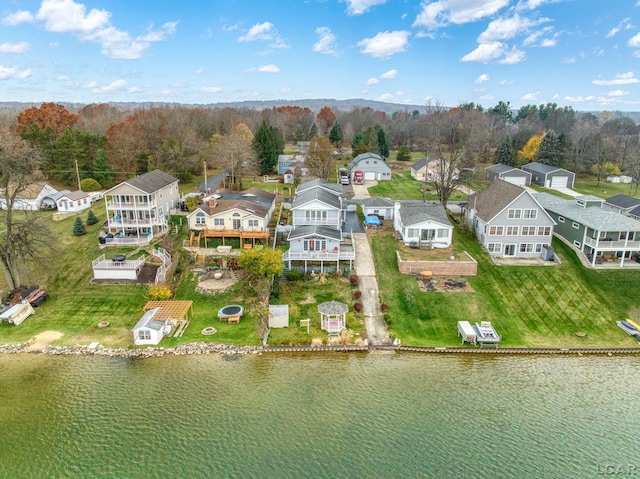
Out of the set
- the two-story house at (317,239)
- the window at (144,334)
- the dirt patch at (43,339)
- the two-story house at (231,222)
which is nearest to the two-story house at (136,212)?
the two-story house at (231,222)

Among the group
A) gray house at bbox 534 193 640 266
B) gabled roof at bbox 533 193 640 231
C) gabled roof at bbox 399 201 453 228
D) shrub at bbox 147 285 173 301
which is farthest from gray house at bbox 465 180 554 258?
shrub at bbox 147 285 173 301

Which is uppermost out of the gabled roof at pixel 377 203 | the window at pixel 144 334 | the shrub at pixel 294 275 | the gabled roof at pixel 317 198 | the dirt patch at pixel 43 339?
the gabled roof at pixel 317 198

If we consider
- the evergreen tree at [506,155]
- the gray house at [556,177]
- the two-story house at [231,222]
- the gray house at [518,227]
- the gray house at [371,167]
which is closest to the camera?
the gray house at [518,227]

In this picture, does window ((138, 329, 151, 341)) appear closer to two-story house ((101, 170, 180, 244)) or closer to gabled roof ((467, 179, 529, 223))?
Answer: two-story house ((101, 170, 180, 244))

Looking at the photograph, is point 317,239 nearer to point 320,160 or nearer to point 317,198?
point 317,198

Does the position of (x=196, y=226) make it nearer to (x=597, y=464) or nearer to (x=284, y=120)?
(x=597, y=464)

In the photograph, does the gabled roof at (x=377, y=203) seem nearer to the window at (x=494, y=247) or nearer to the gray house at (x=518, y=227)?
the gray house at (x=518, y=227)
